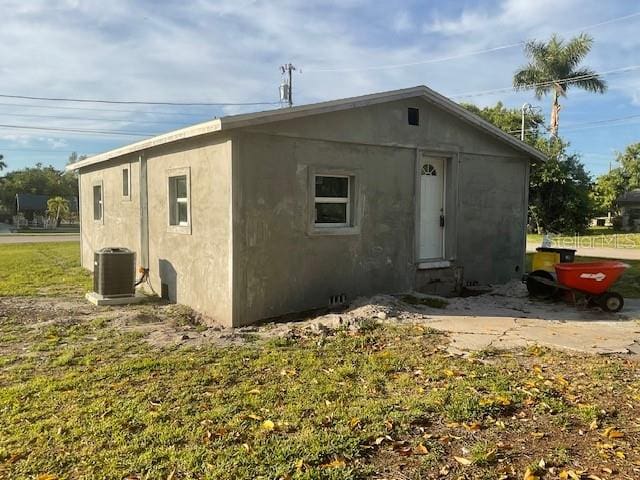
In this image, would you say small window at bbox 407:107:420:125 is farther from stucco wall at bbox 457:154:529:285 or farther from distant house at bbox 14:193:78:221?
distant house at bbox 14:193:78:221

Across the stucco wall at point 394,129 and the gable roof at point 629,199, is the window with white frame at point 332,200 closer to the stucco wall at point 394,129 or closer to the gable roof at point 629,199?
the stucco wall at point 394,129

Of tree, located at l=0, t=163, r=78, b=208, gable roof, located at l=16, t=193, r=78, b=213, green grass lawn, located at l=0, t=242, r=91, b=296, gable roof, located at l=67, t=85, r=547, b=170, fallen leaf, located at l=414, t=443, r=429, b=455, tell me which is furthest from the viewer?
tree, located at l=0, t=163, r=78, b=208

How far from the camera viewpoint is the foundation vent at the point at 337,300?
8.25m

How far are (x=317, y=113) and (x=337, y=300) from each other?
2.98 meters

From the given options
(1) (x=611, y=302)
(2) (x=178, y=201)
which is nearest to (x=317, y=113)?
(2) (x=178, y=201)

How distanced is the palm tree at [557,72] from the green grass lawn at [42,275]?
27350 millimetres

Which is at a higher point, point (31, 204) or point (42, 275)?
point (31, 204)

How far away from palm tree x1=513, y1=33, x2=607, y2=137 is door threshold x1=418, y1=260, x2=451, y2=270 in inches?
973

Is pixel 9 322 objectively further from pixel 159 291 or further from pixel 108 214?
pixel 108 214

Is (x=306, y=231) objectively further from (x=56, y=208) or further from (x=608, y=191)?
(x=56, y=208)

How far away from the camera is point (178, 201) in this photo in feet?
30.3

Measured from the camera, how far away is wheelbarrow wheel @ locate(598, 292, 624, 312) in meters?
8.00

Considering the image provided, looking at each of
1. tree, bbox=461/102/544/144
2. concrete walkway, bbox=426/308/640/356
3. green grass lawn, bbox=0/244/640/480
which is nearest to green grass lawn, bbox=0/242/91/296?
green grass lawn, bbox=0/244/640/480

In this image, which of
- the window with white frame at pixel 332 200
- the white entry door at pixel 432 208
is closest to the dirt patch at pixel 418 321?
the white entry door at pixel 432 208
